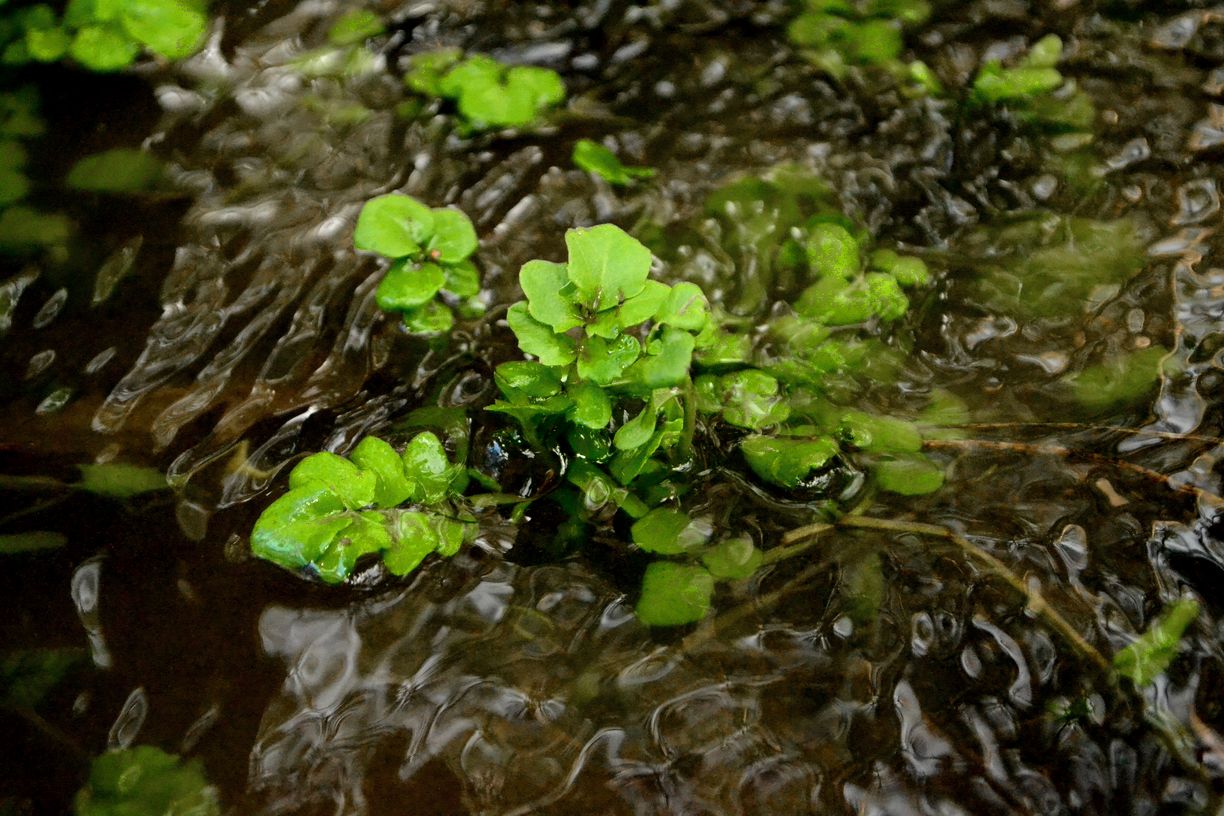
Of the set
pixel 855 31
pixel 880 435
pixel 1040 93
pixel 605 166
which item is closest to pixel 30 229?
pixel 605 166

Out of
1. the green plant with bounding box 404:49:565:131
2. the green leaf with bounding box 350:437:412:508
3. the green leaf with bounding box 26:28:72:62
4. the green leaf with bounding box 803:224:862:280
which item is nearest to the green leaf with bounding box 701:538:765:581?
the green leaf with bounding box 350:437:412:508

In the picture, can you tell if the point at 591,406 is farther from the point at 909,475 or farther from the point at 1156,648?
the point at 1156,648

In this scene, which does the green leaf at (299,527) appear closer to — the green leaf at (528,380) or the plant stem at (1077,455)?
the green leaf at (528,380)

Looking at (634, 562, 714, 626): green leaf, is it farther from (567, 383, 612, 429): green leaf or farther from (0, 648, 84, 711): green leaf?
(0, 648, 84, 711): green leaf

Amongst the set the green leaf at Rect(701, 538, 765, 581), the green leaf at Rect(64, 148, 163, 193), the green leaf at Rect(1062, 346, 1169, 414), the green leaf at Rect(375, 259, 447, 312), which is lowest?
the green leaf at Rect(701, 538, 765, 581)

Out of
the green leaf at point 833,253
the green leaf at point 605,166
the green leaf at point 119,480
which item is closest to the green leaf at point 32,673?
the green leaf at point 119,480

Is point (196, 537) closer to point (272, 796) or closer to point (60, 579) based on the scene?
point (60, 579)

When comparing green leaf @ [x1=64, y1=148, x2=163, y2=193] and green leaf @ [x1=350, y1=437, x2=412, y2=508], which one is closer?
green leaf @ [x1=350, y1=437, x2=412, y2=508]
